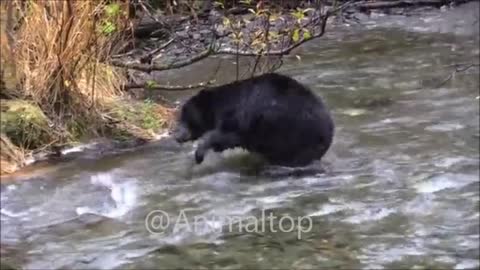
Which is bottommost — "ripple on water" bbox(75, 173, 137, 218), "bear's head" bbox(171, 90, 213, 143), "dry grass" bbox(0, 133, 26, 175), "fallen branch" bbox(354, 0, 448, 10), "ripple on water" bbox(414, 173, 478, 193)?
"fallen branch" bbox(354, 0, 448, 10)

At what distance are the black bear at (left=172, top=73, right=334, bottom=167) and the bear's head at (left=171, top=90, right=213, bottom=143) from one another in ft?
0.18

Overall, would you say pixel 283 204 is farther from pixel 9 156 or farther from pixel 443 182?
pixel 9 156

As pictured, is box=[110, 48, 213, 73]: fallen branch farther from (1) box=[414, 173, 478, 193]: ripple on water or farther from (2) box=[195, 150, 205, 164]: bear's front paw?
(1) box=[414, 173, 478, 193]: ripple on water

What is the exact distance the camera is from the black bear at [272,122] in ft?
19.5

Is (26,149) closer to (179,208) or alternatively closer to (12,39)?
(12,39)

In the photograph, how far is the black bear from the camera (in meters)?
5.93

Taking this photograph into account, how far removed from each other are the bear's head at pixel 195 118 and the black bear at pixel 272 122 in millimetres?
54

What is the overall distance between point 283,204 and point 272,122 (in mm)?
805

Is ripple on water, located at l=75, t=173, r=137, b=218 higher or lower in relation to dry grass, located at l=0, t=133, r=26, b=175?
lower

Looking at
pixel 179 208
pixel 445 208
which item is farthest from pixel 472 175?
pixel 179 208

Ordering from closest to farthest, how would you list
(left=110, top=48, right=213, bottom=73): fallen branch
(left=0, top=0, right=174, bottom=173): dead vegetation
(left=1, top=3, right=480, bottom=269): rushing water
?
(left=1, top=3, right=480, bottom=269): rushing water < (left=0, top=0, right=174, bottom=173): dead vegetation < (left=110, top=48, right=213, bottom=73): fallen branch

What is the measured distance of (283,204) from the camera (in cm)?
529

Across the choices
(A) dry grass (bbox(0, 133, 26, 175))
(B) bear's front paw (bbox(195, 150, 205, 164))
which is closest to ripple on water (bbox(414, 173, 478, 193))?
(B) bear's front paw (bbox(195, 150, 205, 164))

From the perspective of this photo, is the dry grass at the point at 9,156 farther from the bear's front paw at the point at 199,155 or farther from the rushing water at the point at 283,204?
the bear's front paw at the point at 199,155
